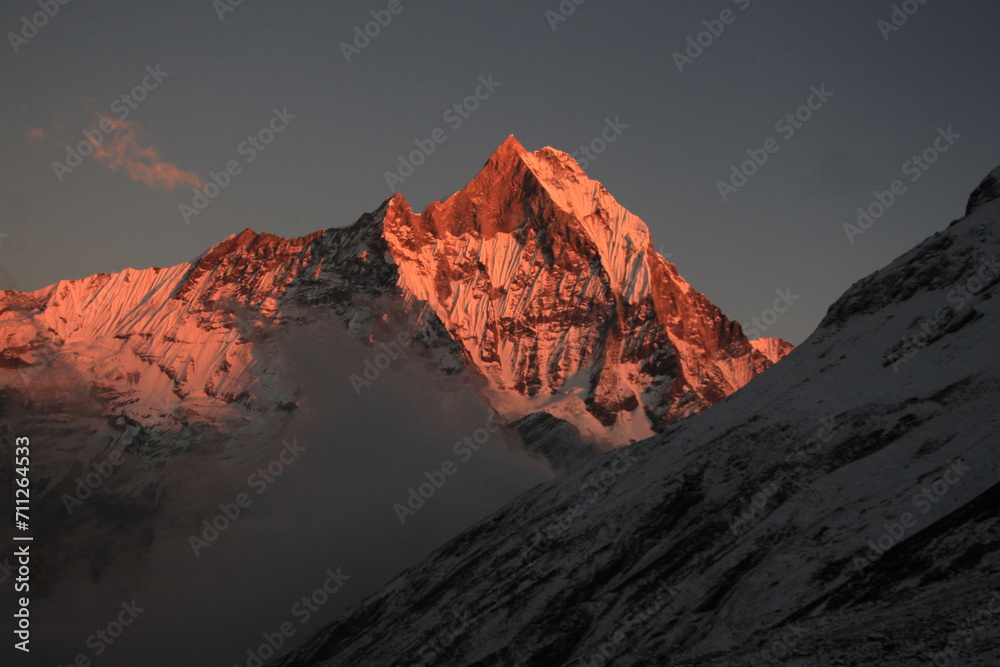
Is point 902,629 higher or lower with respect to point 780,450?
lower

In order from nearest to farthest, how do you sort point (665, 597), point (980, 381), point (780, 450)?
point (665, 597)
point (980, 381)
point (780, 450)

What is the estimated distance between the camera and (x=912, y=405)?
92062 millimetres

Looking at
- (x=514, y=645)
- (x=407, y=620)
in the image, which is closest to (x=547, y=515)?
(x=407, y=620)

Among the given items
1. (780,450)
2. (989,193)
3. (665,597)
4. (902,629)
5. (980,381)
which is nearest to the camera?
(902,629)

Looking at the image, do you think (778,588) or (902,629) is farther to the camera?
(778,588)

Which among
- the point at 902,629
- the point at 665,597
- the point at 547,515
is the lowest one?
the point at 902,629

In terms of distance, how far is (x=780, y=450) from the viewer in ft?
317

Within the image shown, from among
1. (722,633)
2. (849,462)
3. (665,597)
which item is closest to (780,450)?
(849,462)

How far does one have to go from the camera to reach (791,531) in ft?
270

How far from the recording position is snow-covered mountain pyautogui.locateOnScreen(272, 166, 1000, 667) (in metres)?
67.5

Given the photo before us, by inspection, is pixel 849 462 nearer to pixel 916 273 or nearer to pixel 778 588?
pixel 778 588

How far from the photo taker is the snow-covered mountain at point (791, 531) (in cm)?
6750

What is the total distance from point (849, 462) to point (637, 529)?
22.2 m

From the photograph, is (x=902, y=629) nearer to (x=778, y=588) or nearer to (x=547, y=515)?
(x=778, y=588)
